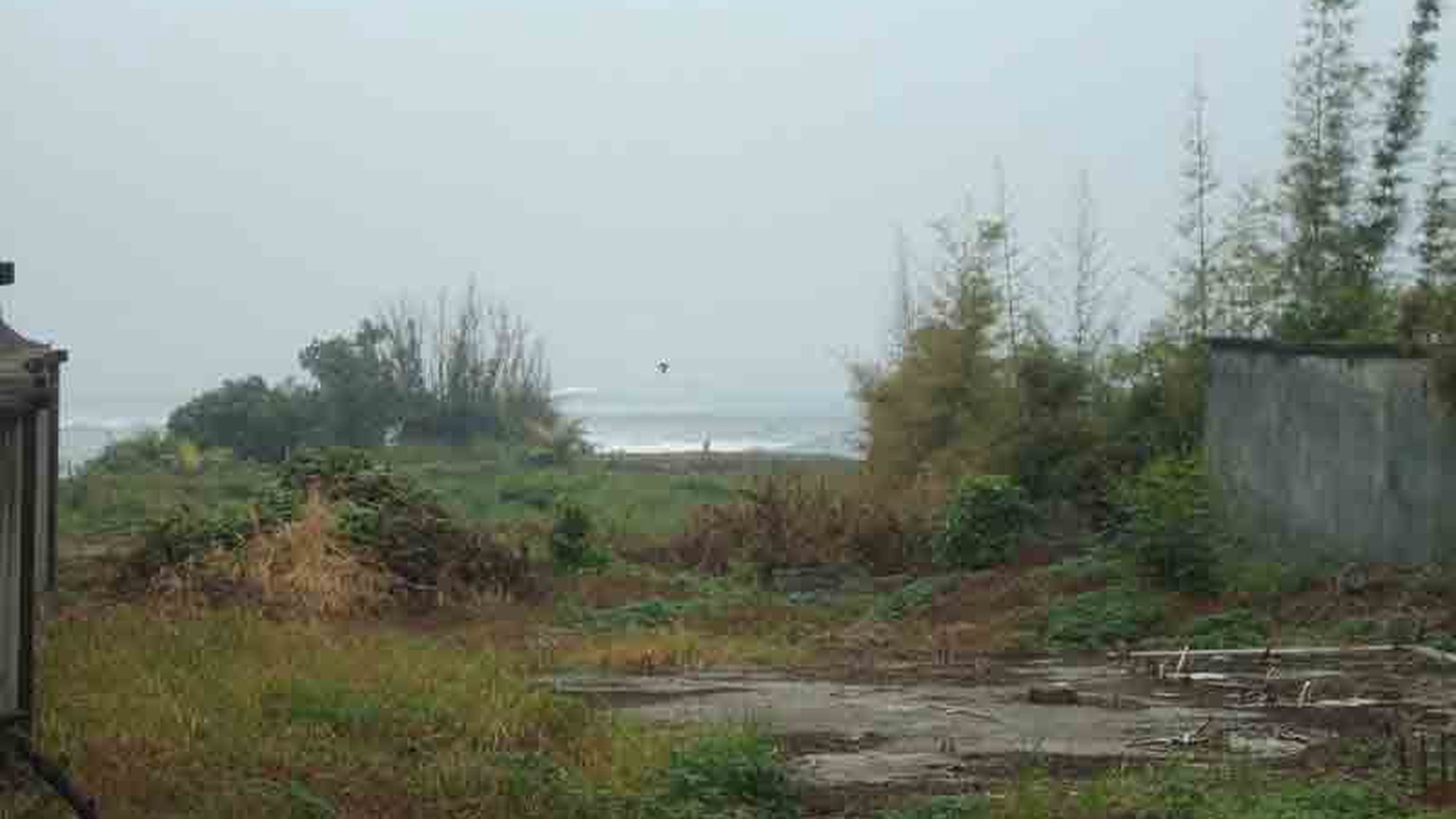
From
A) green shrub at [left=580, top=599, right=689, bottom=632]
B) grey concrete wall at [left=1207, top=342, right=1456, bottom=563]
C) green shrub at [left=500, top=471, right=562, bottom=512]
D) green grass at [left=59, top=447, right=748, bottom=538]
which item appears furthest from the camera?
green shrub at [left=500, top=471, right=562, bottom=512]

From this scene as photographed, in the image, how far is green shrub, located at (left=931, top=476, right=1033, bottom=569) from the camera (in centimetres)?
2133

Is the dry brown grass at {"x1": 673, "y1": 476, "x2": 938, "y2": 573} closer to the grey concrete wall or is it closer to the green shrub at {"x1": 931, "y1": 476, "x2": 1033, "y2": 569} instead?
the green shrub at {"x1": 931, "y1": 476, "x2": 1033, "y2": 569}

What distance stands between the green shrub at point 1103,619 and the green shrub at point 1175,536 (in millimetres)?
295

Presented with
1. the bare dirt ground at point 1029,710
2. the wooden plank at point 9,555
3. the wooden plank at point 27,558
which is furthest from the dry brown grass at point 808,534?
the wooden plank at point 9,555

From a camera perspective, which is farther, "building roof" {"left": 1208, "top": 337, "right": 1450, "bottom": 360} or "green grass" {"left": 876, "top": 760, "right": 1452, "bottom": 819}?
"building roof" {"left": 1208, "top": 337, "right": 1450, "bottom": 360}

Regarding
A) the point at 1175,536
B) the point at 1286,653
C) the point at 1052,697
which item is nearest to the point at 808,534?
the point at 1175,536

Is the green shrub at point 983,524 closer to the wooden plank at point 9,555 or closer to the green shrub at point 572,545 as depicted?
the green shrub at point 572,545

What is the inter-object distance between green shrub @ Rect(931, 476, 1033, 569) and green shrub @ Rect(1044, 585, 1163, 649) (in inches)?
168

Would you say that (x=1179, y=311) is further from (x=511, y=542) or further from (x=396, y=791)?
(x=396, y=791)

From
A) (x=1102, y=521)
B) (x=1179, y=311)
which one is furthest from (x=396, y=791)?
(x=1179, y=311)

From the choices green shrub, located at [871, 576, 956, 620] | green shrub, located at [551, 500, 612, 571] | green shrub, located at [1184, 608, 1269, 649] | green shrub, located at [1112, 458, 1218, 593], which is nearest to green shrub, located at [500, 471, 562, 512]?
green shrub, located at [551, 500, 612, 571]

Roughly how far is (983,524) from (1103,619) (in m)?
5.35

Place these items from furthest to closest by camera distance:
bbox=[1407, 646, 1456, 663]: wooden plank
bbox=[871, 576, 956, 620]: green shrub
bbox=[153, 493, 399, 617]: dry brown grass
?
bbox=[871, 576, 956, 620]: green shrub → bbox=[153, 493, 399, 617]: dry brown grass → bbox=[1407, 646, 1456, 663]: wooden plank

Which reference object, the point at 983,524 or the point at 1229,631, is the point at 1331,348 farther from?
the point at 983,524
